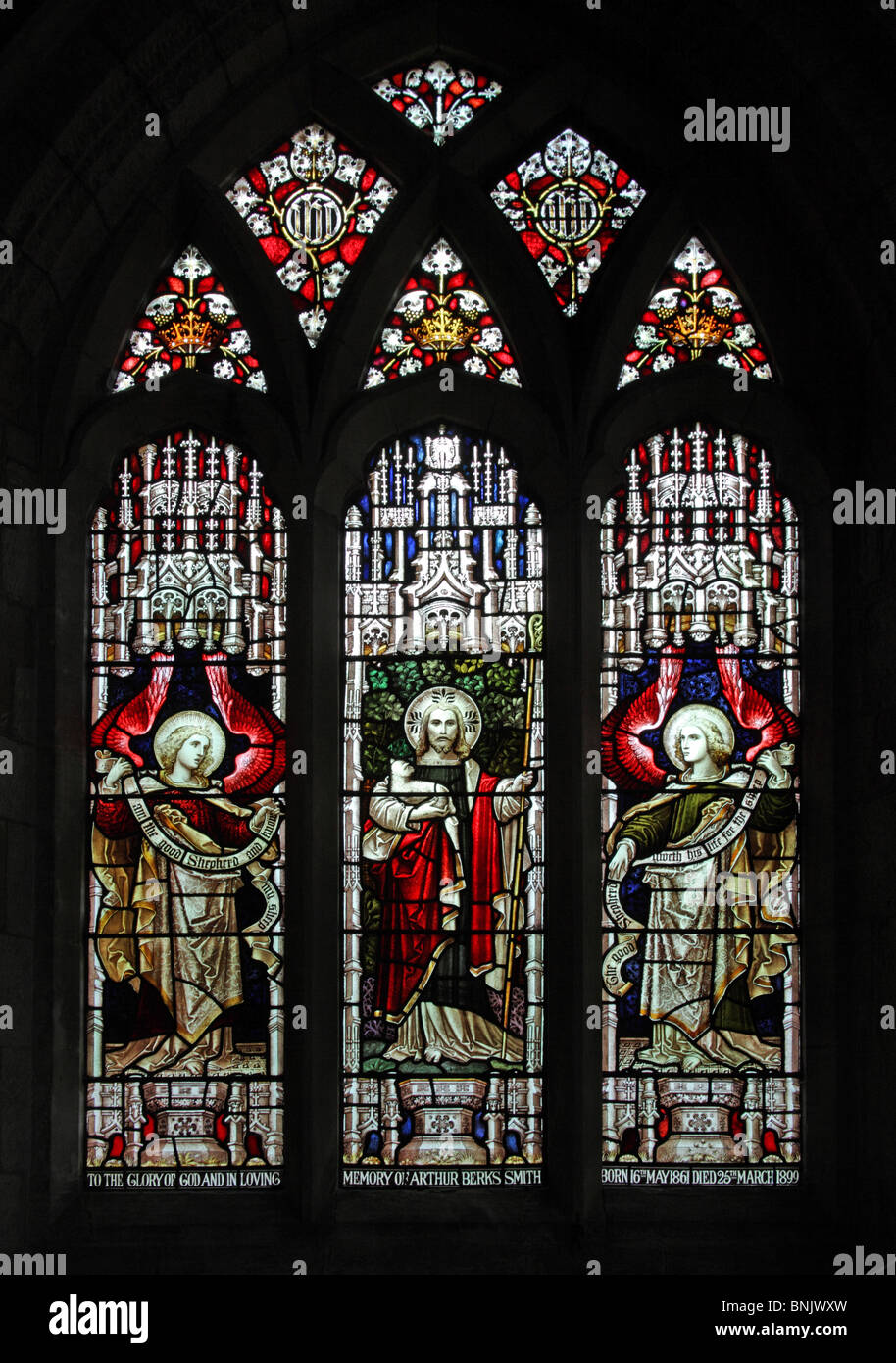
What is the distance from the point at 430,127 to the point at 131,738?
2.30 meters

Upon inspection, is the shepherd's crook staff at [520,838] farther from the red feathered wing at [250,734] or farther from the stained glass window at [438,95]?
the stained glass window at [438,95]

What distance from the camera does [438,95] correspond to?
6.64 m

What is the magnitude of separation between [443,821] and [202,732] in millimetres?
829

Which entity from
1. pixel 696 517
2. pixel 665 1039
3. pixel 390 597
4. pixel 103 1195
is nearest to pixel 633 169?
pixel 696 517

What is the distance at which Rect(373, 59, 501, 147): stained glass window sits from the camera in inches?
260

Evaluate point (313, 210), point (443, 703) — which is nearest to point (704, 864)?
point (443, 703)

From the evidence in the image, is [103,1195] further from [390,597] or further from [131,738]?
[390,597]

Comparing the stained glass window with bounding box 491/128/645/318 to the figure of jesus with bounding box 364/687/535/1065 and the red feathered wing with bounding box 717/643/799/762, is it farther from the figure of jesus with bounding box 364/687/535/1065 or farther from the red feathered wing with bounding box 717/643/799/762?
the figure of jesus with bounding box 364/687/535/1065

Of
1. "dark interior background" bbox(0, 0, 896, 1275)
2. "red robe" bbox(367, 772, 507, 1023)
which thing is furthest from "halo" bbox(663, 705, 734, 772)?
"red robe" bbox(367, 772, 507, 1023)

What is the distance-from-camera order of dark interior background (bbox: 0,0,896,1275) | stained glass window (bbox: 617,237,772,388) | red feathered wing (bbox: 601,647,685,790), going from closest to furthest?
1. dark interior background (bbox: 0,0,896,1275)
2. red feathered wing (bbox: 601,647,685,790)
3. stained glass window (bbox: 617,237,772,388)

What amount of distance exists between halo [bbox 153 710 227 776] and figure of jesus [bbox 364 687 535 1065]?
524 millimetres

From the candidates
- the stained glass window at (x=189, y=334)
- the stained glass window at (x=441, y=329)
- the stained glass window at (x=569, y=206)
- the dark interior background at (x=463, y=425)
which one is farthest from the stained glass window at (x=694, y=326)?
the stained glass window at (x=189, y=334)

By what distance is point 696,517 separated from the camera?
6.34m

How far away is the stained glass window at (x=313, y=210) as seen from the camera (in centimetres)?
652
